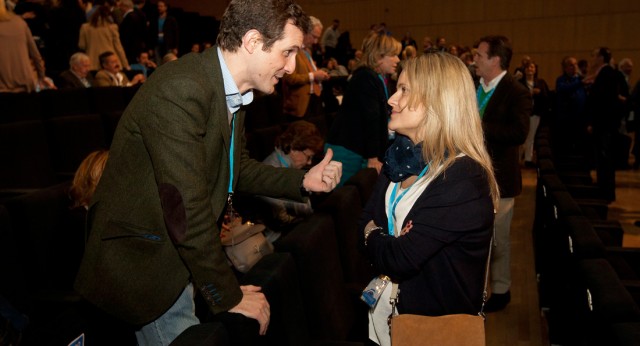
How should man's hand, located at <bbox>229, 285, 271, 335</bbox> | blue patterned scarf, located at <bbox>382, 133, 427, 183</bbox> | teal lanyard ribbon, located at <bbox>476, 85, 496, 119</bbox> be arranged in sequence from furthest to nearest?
1. teal lanyard ribbon, located at <bbox>476, 85, 496, 119</bbox>
2. blue patterned scarf, located at <bbox>382, 133, 427, 183</bbox>
3. man's hand, located at <bbox>229, 285, 271, 335</bbox>

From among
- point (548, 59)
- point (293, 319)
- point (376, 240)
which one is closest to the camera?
point (376, 240)

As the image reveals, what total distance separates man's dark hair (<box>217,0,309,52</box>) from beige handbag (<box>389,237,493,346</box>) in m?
0.68

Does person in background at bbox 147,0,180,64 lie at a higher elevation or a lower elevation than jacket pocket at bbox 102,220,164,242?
higher

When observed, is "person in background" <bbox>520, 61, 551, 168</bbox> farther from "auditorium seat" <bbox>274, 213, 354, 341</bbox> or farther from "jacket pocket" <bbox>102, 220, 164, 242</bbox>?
"jacket pocket" <bbox>102, 220, 164, 242</bbox>

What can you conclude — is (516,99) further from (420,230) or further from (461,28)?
(461,28)

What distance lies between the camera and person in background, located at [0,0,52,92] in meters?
4.08

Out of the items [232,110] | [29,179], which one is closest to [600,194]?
[232,110]

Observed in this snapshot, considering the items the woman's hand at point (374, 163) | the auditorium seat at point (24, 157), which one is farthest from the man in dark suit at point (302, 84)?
the auditorium seat at point (24, 157)

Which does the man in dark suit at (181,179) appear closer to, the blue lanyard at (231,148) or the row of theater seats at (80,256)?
the blue lanyard at (231,148)

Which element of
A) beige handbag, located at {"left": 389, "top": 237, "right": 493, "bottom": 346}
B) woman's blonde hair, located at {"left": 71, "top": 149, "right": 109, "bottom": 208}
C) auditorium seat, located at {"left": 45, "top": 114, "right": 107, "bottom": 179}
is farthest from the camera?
auditorium seat, located at {"left": 45, "top": 114, "right": 107, "bottom": 179}

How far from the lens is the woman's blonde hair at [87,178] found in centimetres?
188

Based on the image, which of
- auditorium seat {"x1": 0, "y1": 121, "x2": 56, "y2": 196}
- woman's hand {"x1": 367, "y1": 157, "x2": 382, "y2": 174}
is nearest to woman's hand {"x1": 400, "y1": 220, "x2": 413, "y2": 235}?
woman's hand {"x1": 367, "y1": 157, "x2": 382, "y2": 174}

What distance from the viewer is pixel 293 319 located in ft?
4.88

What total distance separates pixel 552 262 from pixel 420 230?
147cm
